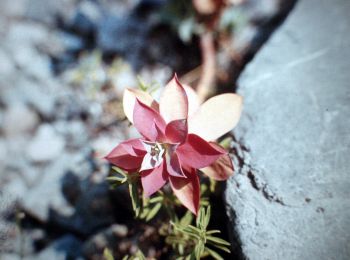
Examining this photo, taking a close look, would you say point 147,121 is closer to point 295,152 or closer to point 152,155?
point 152,155

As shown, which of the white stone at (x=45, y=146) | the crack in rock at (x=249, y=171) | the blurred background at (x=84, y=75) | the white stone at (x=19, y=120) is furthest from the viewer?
the white stone at (x=19, y=120)

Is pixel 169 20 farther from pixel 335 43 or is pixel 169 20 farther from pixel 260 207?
pixel 260 207

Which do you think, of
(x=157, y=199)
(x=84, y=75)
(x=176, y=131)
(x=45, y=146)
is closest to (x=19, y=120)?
(x=45, y=146)

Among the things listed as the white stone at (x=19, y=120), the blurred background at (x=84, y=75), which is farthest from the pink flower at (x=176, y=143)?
the white stone at (x=19, y=120)

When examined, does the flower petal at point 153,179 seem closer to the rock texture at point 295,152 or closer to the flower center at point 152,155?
the flower center at point 152,155

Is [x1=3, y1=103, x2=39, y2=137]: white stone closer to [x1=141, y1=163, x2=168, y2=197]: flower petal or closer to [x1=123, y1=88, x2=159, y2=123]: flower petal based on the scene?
[x1=123, y1=88, x2=159, y2=123]: flower petal

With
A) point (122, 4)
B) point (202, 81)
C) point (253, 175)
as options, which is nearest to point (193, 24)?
point (202, 81)

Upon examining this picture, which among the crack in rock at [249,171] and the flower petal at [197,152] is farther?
the crack in rock at [249,171]
